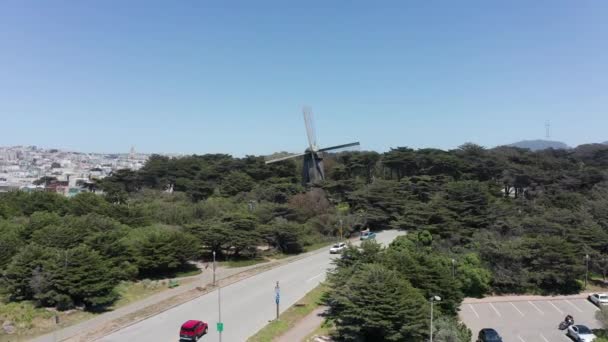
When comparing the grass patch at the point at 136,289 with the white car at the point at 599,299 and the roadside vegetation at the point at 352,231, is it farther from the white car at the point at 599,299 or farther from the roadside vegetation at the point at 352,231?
the white car at the point at 599,299

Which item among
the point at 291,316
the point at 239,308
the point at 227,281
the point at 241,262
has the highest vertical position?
the point at 241,262

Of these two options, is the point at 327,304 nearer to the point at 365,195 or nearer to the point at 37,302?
the point at 37,302

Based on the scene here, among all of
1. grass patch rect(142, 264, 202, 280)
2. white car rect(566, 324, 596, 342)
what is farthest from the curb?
white car rect(566, 324, 596, 342)

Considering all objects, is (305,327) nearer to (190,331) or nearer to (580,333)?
(190,331)

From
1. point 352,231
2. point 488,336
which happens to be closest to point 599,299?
point 488,336

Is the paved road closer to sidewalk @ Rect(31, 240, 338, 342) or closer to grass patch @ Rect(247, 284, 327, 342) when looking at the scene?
grass patch @ Rect(247, 284, 327, 342)

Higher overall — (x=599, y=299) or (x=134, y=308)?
(x=134, y=308)

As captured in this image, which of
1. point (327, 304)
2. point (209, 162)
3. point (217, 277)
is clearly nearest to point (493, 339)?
point (327, 304)

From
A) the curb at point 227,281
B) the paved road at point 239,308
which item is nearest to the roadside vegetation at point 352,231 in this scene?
the curb at point 227,281
